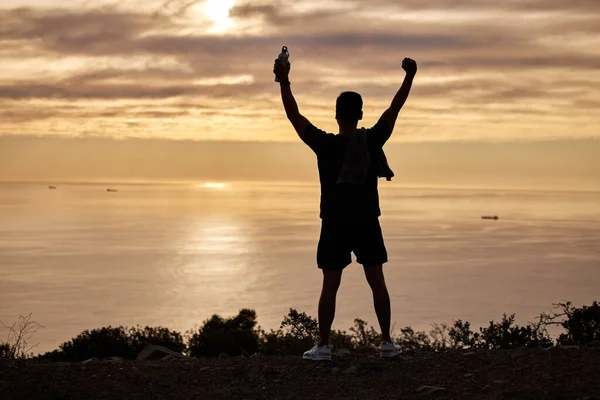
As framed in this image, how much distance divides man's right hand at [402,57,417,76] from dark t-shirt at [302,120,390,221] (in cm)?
62

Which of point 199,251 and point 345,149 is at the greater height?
point 199,251

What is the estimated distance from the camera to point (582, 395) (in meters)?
6.62

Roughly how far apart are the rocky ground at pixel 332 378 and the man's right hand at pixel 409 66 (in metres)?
2.91

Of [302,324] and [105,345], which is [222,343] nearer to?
[105,345]

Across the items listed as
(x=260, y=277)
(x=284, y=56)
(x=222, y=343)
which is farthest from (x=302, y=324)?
(x=260, y=277)

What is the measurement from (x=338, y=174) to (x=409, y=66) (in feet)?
4.31

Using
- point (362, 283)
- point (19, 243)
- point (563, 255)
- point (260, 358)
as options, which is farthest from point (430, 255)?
point (260, 358)

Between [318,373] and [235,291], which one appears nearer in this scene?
[318,373]

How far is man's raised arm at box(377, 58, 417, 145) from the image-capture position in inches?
303

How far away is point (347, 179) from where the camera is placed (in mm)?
7512

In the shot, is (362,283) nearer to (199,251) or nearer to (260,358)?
(199,251)

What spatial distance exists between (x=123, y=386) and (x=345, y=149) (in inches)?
120

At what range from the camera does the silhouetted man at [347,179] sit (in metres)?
7.52

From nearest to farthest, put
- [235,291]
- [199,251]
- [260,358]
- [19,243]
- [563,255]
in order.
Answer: [260,358] → [235,291] → [563,255] → [199,251] → [19,243]
